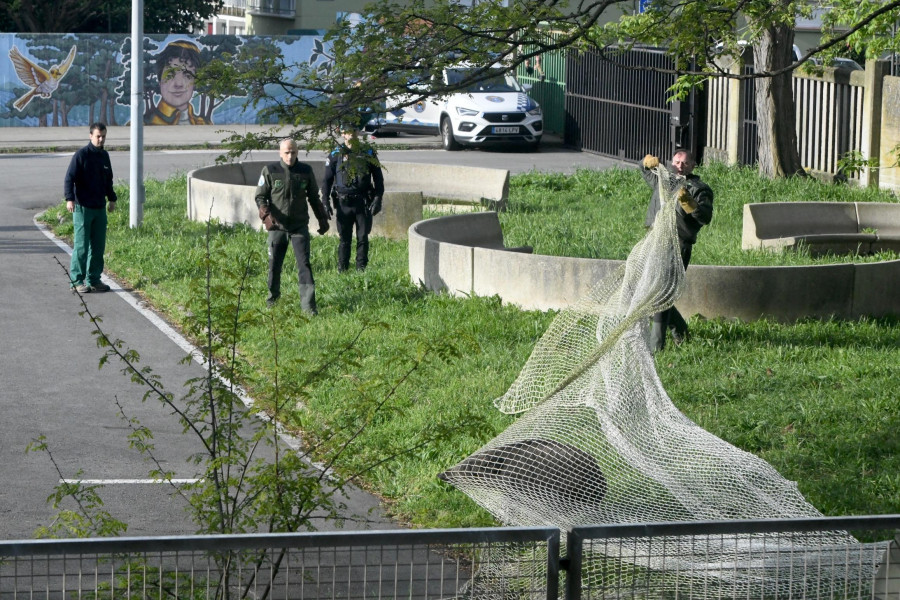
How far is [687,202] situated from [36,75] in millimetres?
27231

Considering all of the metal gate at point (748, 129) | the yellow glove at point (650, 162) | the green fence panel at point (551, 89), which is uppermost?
the green fence panel at point (551, 89)

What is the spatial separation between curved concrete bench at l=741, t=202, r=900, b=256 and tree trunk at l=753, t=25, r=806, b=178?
5.37 m

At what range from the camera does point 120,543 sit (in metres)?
3.36

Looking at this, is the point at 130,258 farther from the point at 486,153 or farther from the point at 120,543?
the point at 486,153

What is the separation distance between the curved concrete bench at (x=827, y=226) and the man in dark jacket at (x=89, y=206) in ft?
23.4

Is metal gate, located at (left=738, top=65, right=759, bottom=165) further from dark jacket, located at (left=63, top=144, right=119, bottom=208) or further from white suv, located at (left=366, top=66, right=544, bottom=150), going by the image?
dark jacket, located at (left=63, top=144, right=119, bottom=208)

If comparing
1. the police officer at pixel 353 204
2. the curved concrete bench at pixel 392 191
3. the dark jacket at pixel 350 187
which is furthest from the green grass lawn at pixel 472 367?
the dark jacket at pixel 350 187

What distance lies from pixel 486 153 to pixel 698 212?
19.7 meters

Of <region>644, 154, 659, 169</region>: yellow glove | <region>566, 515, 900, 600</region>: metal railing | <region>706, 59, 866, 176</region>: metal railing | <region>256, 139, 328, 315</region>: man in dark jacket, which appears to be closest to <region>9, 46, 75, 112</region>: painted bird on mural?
<region>706, 59, 866, 176</region>: metal railing

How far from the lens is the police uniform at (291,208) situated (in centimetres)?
1242

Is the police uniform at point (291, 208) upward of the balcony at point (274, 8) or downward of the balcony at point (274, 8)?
downward

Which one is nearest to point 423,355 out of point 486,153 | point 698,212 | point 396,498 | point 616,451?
point 616,451

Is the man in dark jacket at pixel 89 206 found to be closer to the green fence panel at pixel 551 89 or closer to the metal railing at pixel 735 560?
the metal railing at pixel 735 560

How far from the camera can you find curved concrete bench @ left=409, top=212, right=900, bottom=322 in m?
11.5
